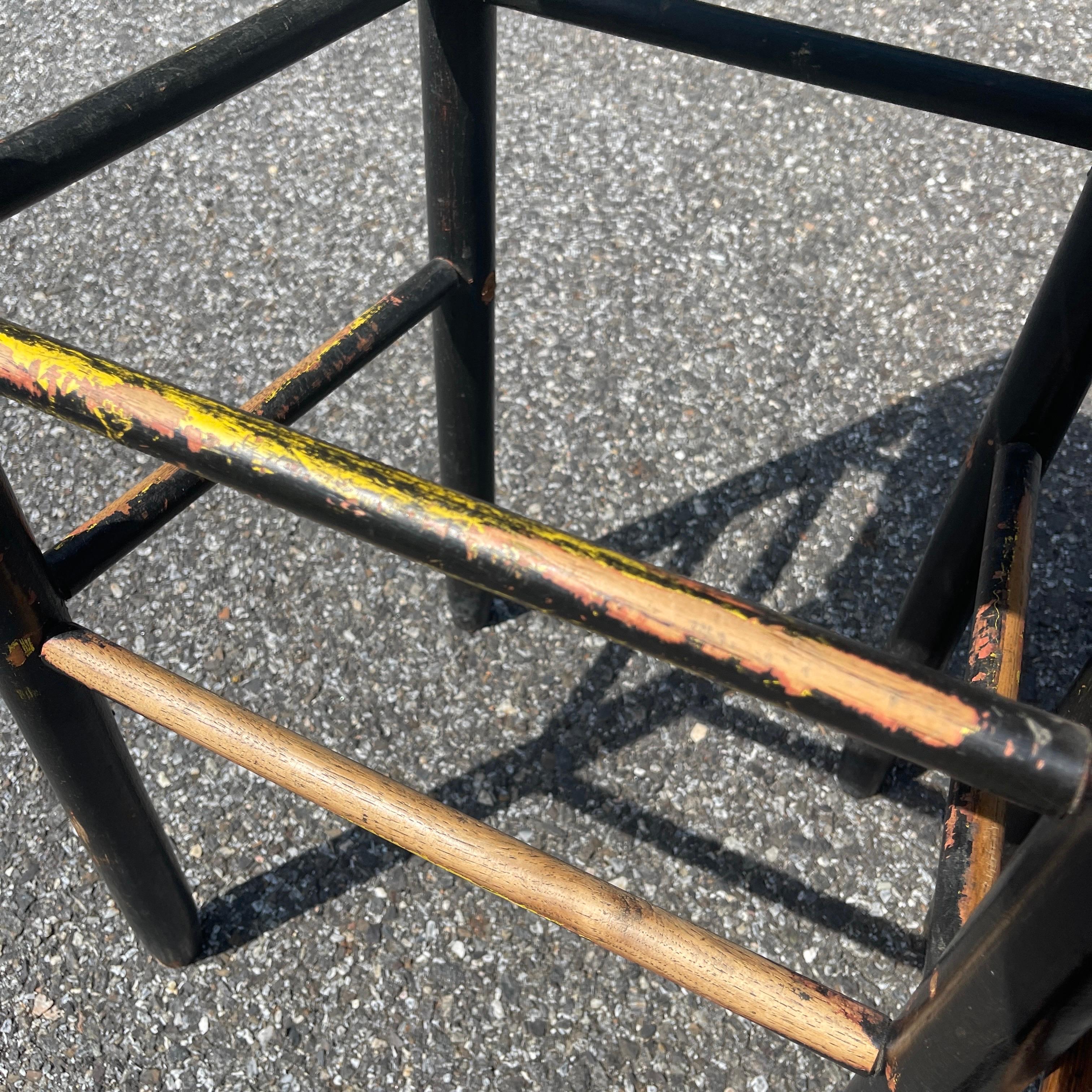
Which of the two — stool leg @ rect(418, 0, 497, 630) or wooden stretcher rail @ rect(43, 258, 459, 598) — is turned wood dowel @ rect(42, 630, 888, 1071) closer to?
wooden stretcher rail @ rect(43, 258, 459, 598)

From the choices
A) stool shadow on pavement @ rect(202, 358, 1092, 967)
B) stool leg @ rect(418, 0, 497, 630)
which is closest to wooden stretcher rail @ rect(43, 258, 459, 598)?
stool leg @ rect(418, 0, 497, 630)

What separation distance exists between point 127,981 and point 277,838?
0.73 feet

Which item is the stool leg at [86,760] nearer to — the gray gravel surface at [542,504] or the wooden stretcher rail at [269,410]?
the wooden stretcher rail at [269,410]

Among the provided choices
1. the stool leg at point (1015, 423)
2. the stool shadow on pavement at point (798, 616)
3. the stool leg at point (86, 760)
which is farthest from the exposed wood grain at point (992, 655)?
the stool leg at point (86, 760)

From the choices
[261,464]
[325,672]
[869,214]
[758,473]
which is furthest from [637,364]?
[261,464]

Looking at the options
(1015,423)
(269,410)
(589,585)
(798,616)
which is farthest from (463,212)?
(798,616)

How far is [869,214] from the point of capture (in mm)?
2068

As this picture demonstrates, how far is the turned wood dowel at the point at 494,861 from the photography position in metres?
0.60

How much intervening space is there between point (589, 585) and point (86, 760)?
59 centimetres

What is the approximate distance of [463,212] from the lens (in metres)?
1.00

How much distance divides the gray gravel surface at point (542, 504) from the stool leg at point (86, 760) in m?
0.14

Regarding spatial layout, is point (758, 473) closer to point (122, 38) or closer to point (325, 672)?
point (325, 672)

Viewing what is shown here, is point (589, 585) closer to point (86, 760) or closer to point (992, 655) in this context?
point (992, 655)

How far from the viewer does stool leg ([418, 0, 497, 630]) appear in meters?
0.90
